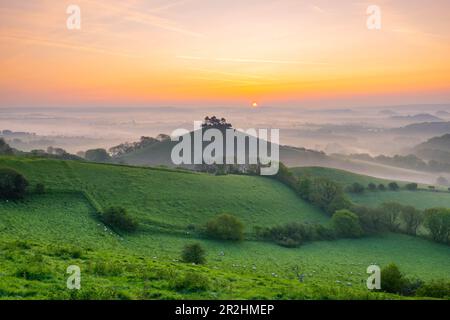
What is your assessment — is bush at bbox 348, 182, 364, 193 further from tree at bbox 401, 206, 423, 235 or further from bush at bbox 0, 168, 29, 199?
bush at bbox 0, 168, 29, 199

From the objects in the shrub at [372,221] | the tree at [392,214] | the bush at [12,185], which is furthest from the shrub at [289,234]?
the bush at [12,185]

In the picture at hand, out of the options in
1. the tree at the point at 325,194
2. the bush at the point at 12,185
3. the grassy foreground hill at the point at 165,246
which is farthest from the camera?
the tree at the point at 325,194

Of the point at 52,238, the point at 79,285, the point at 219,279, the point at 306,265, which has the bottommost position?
the point at 306,265

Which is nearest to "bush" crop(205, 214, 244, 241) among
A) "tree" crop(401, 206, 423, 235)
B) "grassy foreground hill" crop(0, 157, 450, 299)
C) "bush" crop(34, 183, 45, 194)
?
"grassy foreground hill" crop(0, 157, 450, 299)

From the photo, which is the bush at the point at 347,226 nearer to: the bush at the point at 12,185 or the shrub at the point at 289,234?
the shrub at the point at 289,234

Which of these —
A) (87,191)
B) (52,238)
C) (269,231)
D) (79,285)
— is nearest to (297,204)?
(269,231)

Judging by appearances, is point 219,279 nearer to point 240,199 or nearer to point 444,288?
point 444,288

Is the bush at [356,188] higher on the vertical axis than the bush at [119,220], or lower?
lower
